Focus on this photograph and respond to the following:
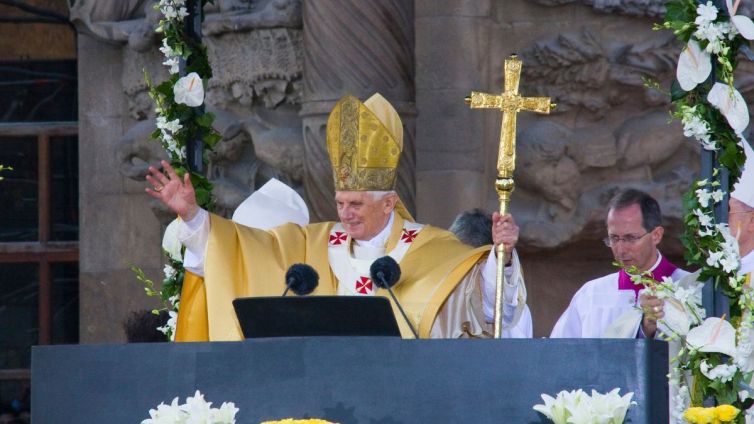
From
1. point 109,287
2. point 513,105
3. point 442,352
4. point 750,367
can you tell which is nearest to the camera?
point 442,352

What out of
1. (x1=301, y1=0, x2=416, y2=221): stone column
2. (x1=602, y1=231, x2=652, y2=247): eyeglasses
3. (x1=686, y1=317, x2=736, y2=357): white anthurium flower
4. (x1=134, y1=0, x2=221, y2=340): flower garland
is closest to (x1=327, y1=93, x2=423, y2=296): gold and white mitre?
(x1=134, y1=0, x2=221, y2=340): flower garland

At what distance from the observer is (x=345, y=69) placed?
9.52 metres

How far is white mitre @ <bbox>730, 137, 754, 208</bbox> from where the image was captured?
279 inches

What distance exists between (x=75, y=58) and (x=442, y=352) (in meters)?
6.07

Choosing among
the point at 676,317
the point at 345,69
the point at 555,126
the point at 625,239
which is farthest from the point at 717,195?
the point at 345,69

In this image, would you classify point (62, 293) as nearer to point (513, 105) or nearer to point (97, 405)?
point (513, 105)

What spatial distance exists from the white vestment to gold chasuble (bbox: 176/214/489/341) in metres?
0.71

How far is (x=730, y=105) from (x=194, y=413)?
222 cm

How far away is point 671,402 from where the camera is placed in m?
6.58

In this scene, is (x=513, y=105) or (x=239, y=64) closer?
(x=513, y=105)

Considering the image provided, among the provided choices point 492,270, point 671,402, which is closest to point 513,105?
point 492,270

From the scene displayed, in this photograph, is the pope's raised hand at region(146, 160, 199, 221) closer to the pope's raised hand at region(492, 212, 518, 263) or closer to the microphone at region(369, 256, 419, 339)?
the microphone at region(369, 256, 419, 339)

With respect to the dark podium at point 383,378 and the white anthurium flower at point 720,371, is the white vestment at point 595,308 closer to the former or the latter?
the white anthurium flower at point 720,371

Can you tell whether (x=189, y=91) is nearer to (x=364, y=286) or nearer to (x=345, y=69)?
(x=364, y=286)
